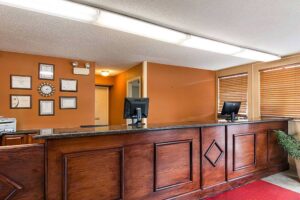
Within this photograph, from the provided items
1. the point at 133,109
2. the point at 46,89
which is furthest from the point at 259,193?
the point at 46,89

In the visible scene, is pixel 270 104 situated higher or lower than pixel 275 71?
lower

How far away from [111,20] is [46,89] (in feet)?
8.75

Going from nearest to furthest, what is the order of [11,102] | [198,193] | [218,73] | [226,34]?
[198,193]
[226,34]
[11,102]
[218,73]

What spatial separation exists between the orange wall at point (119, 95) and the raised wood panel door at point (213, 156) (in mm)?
2799

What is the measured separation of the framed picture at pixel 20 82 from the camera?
12.2 feet

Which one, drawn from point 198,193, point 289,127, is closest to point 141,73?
point 198,193

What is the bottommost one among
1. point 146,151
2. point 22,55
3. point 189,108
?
point 146,151

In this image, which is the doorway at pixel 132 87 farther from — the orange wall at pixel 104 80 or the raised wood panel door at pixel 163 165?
the raised wood panel door at pixel 163 165

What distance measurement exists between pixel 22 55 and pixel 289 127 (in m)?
5.88

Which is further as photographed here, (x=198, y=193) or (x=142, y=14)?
(x=198, y=193)

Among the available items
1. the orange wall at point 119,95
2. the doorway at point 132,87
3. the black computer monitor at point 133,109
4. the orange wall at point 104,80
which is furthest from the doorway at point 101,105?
the black computer monitor at point 133,109

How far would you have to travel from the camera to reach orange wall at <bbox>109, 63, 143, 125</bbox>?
18.0 ft

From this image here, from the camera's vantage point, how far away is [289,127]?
4000mm

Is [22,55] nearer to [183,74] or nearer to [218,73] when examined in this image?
[183,74]
